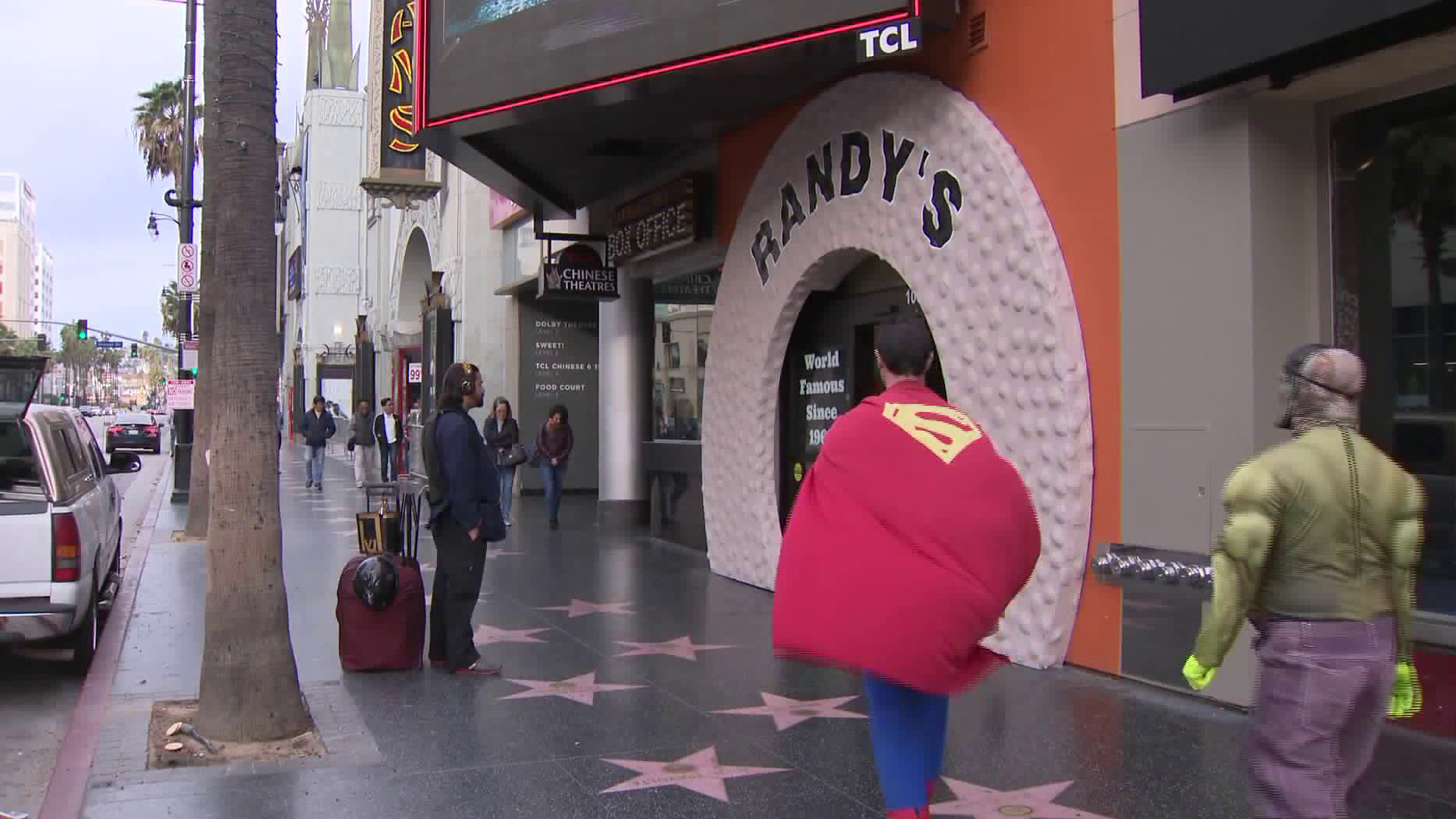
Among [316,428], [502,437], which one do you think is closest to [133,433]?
[316,428]

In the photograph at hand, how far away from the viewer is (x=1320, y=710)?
11.0 ft

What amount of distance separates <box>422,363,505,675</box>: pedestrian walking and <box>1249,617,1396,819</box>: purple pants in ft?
16.9

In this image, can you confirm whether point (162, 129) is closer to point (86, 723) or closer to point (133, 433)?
point (133, 433)

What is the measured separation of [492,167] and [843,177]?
476 cm

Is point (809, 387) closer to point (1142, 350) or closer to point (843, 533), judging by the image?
point (1142, 350)

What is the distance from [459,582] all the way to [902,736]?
15.1ft

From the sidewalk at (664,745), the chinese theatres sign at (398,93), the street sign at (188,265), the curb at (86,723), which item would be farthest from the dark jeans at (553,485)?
the street sign at (188,265)

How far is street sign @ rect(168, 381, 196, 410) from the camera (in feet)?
72.6

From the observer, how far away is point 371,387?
41.4 m

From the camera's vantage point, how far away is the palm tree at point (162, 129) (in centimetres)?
3994

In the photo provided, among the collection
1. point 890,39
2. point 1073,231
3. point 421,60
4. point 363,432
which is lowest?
point 363,432

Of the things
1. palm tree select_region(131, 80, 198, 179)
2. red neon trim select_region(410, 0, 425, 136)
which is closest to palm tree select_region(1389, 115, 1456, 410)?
red neon trim select_region(410, 0, 425, 136)

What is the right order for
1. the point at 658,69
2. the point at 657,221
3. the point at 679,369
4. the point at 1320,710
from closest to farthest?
the point at 1320,710 → the point at 658,69 → the point at 657,221 → the point at 679,369

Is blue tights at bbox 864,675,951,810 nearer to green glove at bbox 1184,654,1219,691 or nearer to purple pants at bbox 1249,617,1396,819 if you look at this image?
green glove at bbox 1184,654,1219,691
